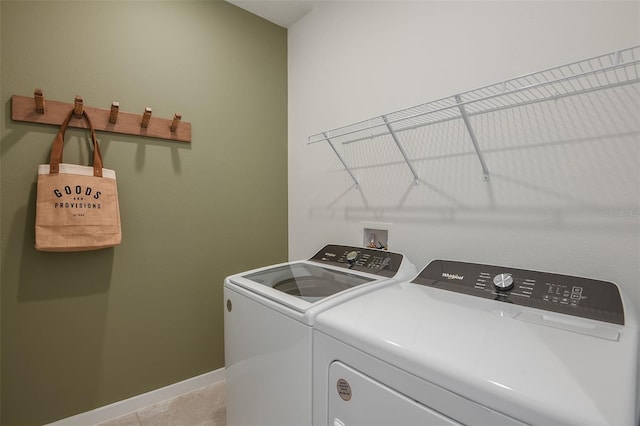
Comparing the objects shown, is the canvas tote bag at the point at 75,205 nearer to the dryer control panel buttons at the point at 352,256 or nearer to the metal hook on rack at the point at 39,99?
the metal hook on rack at the point at 39,99

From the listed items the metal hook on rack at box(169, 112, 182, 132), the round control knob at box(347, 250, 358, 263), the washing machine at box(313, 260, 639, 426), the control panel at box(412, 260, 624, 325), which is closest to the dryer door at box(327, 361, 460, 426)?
the washing machine at box(313, 260, 639, 426)

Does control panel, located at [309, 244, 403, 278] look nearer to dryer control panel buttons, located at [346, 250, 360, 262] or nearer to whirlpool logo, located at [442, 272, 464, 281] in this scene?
dryer control panel buttons, located at [346, 250, 360, 262]

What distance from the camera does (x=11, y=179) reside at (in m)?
1.52

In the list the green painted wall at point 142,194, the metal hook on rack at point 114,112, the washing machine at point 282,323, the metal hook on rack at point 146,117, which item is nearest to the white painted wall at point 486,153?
the washing machine at point 282,323

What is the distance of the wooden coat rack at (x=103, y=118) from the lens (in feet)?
5.00

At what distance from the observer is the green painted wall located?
61.2 inches

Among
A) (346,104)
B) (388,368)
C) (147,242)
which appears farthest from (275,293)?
(346,104)

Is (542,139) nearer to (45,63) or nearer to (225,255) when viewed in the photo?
(225,255)

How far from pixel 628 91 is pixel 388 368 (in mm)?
1251

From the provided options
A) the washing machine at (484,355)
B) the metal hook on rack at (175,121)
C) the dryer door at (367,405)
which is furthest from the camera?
the metal hook on rack at (175,121)

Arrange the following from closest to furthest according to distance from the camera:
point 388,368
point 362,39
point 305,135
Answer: point 388,368
point 362,39
point 305,135

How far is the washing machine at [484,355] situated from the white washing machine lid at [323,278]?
0.35ft

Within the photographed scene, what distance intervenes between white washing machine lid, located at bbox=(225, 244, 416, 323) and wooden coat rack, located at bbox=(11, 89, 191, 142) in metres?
1.14

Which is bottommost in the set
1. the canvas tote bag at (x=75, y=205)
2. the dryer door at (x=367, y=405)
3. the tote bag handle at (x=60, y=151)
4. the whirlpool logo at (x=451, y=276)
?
the dryer door at (x=367, y=405)
